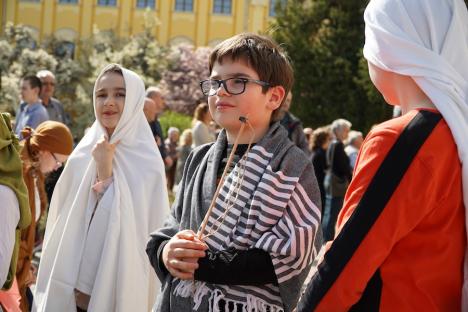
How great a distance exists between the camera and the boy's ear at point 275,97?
137 inches

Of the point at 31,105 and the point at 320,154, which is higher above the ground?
the point at 31,105

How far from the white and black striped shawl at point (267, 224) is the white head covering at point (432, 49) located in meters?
0.72

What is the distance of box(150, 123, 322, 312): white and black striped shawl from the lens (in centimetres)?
313

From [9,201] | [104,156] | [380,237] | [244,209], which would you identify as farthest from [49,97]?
[380,237]

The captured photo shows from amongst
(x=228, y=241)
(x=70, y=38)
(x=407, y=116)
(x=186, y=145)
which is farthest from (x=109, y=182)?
(x=70, y=38)

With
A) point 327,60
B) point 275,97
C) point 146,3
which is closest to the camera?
point 275,97

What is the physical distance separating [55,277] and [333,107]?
36486 mm

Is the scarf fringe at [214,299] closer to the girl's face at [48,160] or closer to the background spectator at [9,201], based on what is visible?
the background spectator at [9,201]

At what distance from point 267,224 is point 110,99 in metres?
2.01

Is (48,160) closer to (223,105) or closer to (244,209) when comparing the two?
(223,105)

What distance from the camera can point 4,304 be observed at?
13.1 ft

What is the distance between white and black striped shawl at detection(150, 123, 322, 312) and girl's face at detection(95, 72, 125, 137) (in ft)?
5.41

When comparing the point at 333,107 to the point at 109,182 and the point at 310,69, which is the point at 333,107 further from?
the point at 109,182

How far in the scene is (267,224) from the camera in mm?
3174
